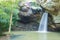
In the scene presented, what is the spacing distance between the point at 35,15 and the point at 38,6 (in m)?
0.89

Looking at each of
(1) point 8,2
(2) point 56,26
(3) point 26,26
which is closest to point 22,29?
(3) point 26,26

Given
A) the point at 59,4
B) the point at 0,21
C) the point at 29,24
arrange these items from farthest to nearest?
the point at 29,24, the point at 59,4, the point at 0,21

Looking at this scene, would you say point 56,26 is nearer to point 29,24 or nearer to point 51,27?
point 51,27

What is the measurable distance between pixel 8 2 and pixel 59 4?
6.51 m

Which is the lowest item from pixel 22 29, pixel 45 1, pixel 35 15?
pixel 22 29

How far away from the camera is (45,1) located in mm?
19141

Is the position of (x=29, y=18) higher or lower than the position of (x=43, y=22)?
higher

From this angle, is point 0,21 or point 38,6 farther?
point 38,6

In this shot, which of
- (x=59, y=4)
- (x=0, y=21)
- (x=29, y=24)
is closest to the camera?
(x=0, y=21)

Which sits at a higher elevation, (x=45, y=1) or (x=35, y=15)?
(x=45, y=1)

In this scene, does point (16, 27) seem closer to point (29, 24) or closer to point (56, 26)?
point (29, 24)

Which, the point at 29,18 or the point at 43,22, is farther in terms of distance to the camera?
the point at 43,22

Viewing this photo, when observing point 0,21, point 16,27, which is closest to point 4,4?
point 0,21

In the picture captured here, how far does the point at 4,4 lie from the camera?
12969 mm
